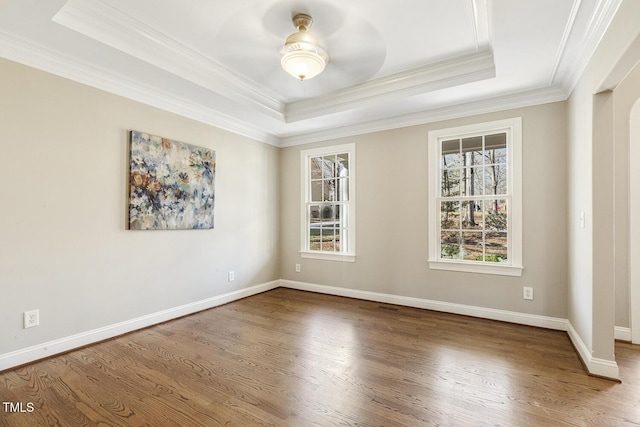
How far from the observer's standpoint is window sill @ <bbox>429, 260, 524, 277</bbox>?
3391 mm

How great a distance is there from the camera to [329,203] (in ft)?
15.7

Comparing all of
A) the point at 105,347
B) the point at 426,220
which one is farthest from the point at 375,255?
the point at 105,347

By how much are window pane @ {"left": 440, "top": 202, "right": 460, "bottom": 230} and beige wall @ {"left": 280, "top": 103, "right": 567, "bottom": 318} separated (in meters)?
0.21

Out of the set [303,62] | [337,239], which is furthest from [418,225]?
[303,62]

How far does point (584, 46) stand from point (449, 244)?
227 cm

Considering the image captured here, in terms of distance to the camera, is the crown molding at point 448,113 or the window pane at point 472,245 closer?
the crown molding at point 448,113

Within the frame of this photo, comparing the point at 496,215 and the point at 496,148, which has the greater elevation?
the point at 496,148

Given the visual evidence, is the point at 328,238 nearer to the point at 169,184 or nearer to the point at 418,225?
the point at 418,225

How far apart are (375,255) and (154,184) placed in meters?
2.90

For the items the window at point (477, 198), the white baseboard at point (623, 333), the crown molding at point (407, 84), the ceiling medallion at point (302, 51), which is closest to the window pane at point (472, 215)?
the window at point (477, 198)

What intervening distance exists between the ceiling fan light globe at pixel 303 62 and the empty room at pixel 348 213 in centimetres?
2

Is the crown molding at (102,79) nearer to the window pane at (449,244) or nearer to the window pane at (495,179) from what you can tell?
the window pane at (449,244)

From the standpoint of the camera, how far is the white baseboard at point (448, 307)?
10.6ft
